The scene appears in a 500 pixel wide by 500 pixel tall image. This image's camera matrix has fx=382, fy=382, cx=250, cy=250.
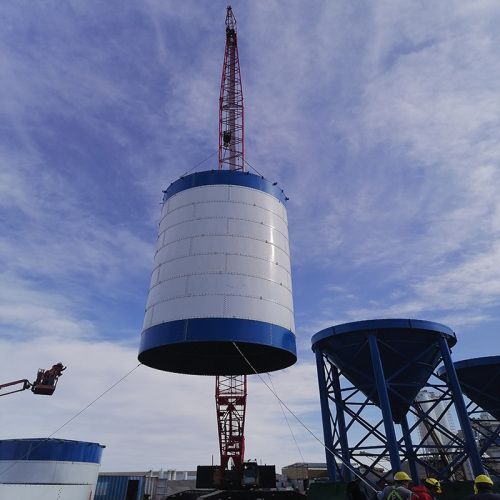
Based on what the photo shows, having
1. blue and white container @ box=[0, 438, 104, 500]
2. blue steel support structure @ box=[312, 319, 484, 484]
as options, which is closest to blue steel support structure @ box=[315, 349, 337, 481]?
blue steel support structure @ box=[312, 319, 484, 484]

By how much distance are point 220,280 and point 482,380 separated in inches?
867

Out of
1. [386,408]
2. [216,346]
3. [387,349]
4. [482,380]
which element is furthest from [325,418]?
[482,380]

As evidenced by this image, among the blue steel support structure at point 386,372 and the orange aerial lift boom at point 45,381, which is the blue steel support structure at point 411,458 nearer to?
the blue steel support structure at point 386,372

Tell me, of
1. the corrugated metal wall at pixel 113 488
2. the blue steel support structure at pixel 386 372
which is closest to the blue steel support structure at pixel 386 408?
the blue steel support structure at pixel 386 372

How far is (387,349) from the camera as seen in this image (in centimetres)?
1848

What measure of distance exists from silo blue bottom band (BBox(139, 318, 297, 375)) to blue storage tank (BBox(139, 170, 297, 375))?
4 cm

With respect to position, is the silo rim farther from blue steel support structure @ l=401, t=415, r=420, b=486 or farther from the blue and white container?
the blue and white container

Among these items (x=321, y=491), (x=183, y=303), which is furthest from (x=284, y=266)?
(x=321, y=491)

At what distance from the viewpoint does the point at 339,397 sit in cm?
1998

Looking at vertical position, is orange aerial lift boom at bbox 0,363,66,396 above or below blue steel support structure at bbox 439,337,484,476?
above

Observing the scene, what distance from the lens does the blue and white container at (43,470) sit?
964 inches

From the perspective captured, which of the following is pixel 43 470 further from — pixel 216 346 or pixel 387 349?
pixel 387 349

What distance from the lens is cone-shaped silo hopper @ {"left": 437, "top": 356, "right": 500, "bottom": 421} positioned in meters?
25.5

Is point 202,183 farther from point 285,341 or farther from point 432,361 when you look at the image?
point 432,361
